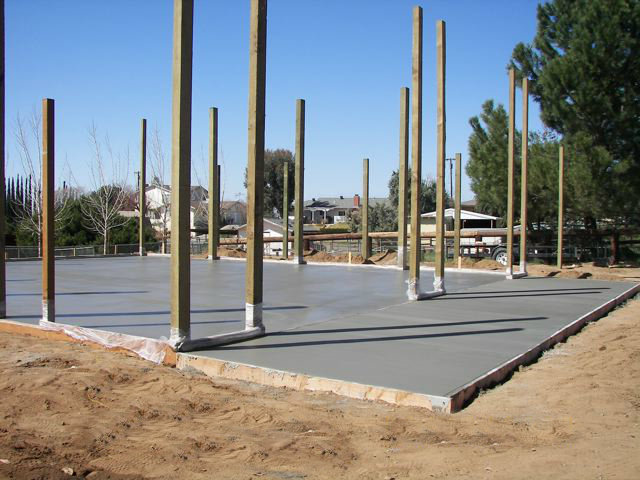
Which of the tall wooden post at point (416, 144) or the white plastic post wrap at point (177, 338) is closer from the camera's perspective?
the white plastic post wrap at point (177, 338)

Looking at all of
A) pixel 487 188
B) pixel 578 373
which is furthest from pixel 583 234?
pixel 578 373

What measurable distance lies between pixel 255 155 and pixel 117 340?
8.91 ft

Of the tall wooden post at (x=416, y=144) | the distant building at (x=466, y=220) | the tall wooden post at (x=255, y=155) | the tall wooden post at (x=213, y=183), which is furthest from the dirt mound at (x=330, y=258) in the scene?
the distant building at (x=466, y=220)

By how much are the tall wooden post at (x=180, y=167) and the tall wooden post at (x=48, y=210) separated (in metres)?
2.56

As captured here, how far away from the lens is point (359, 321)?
8914 millimetres

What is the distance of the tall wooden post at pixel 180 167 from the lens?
687 centimetres

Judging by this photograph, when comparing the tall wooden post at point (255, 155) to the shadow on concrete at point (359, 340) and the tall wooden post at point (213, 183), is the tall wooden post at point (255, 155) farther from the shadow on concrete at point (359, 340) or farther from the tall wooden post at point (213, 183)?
the tall wooden post at point (213, 183)

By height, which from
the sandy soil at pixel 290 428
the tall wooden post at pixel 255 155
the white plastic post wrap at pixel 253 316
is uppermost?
the tall wooden post at pixel 255 155

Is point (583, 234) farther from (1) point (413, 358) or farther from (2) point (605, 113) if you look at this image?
(1) point (413, 358)

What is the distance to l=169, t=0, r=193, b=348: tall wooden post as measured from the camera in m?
6.87

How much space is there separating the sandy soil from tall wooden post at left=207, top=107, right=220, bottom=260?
15.1 m

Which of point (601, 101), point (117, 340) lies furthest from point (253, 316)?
point (601, 101)

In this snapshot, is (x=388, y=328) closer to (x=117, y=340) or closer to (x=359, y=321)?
(x=359, y=321)

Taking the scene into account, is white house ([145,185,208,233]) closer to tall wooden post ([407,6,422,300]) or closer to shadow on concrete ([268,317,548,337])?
tall wooden post ([407,6,422,300])
